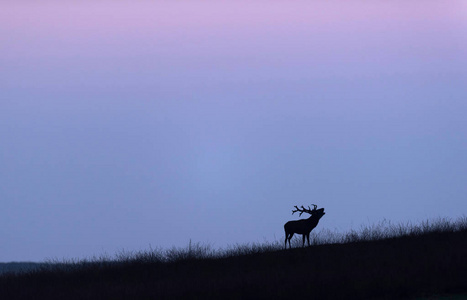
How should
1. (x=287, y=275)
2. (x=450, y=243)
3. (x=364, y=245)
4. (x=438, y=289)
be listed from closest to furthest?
(x=438, y=289) → (x=287, y=275) → (x=450, y=243) → (x=364, y=245)

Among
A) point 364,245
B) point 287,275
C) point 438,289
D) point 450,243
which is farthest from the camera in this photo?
point 364,245

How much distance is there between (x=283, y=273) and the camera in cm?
1702

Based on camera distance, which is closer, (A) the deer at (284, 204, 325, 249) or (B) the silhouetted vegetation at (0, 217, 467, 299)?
(B) the silhouetted vegetation at (0, 217, 467, 299)

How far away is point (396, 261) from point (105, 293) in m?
6.75

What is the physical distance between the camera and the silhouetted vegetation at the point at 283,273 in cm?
1525

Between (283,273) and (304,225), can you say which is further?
(304,225)

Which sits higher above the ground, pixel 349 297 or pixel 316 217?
pixel 316 217

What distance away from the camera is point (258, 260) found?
20375 mm

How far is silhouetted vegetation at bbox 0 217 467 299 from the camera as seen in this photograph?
50.0 ft

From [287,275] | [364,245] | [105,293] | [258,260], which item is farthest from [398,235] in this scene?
[105,293]

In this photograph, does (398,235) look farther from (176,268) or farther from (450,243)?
(176,268)

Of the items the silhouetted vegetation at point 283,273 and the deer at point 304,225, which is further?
the deer at point 304,225

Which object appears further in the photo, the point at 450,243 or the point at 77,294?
the point at 450,243

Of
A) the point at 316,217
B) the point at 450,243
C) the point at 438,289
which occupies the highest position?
the point at 316,217
